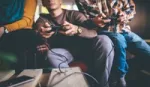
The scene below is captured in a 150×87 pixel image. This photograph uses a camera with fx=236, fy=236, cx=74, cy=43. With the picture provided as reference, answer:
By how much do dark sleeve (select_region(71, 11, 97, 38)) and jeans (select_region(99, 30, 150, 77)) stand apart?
2.7 inches

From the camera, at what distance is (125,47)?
157 centimetres

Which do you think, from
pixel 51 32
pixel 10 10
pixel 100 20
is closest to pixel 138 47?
pixel 100 20

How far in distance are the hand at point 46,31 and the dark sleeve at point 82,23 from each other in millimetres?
168

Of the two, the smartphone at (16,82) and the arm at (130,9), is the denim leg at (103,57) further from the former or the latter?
the smartphone at (16,82)

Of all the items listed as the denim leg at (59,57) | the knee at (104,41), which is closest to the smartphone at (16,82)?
the denim leg at (59,57)

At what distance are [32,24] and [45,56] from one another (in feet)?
0.75

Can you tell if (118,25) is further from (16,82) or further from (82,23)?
(16,82)

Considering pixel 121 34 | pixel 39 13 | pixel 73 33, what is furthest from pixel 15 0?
pixel 121 34

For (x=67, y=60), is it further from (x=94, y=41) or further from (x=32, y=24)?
(x=32, y=24)

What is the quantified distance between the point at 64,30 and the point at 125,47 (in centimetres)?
42

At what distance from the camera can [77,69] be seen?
147 centimetres

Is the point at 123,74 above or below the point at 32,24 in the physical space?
below

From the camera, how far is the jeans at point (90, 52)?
1567 millimetres

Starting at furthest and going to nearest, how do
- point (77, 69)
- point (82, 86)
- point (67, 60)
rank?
point (67, 60) → point (77, 69) → point (82, 86)
